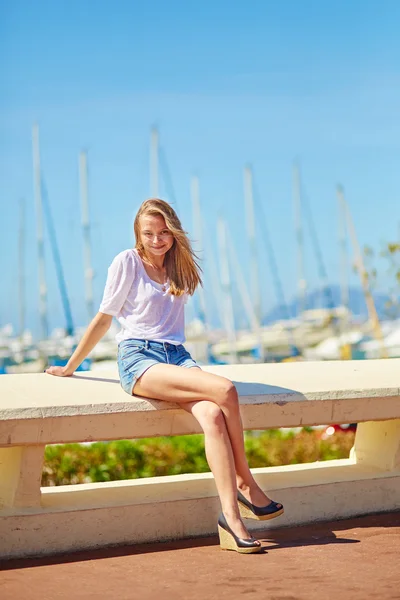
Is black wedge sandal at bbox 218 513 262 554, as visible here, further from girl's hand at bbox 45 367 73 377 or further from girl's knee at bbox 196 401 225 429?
girl's hand at bbox 45 367 73 377

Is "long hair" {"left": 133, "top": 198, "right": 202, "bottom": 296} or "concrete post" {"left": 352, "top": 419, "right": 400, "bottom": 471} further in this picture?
"concrete post" {"left": 352, "top": 419, "right": 400, "bottom": 471}

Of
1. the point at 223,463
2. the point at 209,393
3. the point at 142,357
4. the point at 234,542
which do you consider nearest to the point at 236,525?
the point at 234,542

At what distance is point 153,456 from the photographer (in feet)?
30.0

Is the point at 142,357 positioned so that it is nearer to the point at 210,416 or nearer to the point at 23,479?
the point at 210,416

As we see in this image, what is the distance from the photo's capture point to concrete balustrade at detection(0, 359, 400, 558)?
15.1 feet

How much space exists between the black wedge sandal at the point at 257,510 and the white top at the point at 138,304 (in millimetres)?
990

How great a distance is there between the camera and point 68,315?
1307 inches

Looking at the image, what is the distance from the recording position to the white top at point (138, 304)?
16.8 feet

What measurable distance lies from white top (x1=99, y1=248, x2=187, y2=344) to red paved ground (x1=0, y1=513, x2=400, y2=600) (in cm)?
118

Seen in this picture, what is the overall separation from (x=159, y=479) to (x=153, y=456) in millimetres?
3669

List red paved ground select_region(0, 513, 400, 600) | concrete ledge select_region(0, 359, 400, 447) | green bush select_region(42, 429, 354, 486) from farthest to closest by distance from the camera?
green bush select_region(42, 429, 354, 486)
concrete ledge select_region(0, 359, 400, 447)
red paved ground select_region(0, 513, 400, 600)

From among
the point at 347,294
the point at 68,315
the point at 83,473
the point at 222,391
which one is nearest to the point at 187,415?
the point at 222,391

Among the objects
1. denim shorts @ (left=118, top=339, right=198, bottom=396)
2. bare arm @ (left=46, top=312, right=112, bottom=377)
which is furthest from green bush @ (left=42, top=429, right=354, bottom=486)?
denim shorts @ (left=118, top=339, right=198, bottom=396)

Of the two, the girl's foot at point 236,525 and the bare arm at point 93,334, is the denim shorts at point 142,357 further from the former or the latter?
the girl's foot at point 236,525
